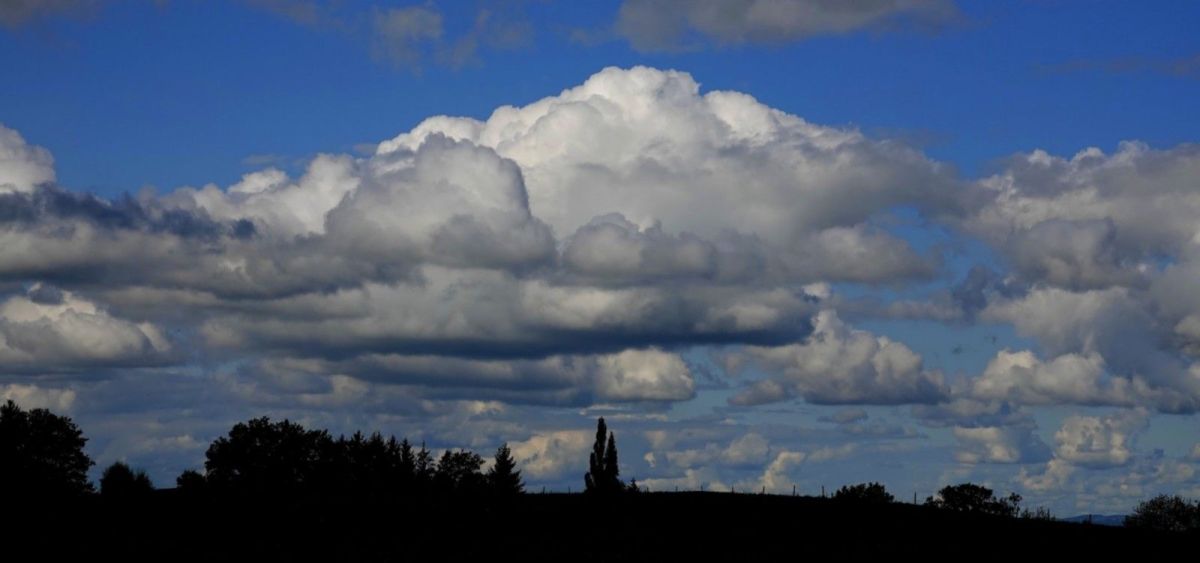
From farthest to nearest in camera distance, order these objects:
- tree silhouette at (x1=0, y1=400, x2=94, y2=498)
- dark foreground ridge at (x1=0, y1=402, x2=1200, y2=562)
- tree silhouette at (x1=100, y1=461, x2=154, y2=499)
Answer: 1. tree silhouette at (x1=0, y1=400, x2=94, y2=498)
2. tree silhouette at (x1=100, y1=461, x2=154, y2=499)
3. dark foreground ridge at (x1=0, y1=402, x2=1200, y2=562)

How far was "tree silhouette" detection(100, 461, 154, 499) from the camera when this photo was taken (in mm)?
169750

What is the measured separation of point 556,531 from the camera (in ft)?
452

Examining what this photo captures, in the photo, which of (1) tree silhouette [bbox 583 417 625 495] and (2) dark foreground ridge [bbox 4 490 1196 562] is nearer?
(2) dark foreground ridge [bbox 4 490 1196 562]

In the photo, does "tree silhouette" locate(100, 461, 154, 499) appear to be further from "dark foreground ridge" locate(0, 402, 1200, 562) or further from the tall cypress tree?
the tall cypress tree

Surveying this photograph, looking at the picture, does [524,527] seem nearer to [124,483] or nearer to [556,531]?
[556,531]

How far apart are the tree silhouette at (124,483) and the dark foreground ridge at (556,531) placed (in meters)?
6.05

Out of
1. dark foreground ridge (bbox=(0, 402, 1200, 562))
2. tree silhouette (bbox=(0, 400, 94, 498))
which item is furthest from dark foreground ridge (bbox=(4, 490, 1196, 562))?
tree silhouette (bbox=(0, 400, 94, 498))

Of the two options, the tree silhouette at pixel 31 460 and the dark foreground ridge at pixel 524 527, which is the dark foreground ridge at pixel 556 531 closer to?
the dark foreground ridge at pixel 524 527

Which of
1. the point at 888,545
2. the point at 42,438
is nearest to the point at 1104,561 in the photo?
the point at 888,545

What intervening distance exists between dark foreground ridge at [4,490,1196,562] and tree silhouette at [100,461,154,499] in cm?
605

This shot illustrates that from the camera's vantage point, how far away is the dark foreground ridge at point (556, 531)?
396 ft

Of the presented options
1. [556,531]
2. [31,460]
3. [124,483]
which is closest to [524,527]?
[556,531]

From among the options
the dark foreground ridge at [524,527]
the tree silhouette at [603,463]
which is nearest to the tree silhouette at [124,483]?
the dark foreground ridge at [524,527]

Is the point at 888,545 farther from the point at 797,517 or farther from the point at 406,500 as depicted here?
the point at 406,500
